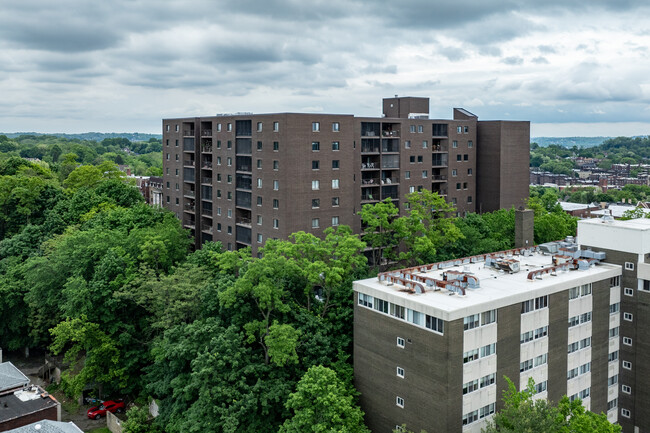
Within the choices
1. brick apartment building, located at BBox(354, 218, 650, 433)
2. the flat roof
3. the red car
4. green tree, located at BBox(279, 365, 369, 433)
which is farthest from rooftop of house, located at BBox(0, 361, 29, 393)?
the flat roof

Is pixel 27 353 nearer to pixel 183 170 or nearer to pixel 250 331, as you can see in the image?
pixel 183 170

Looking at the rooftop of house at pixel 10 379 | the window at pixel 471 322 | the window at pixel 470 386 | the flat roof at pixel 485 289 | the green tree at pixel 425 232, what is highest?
the green tree at pixel 425 232

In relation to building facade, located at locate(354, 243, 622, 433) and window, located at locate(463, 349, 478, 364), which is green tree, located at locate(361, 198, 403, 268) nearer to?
building facade, located at locate(354, 243, 622, 433)

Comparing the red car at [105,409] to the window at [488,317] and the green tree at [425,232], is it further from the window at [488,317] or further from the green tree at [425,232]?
the window at [488,317]

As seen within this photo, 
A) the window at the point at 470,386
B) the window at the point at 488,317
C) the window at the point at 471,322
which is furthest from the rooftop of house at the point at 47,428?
the window at the point at 488,317

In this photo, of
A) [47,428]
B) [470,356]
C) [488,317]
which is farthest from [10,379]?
[488,317]

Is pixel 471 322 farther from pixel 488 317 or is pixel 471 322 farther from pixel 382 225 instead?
pixel 382 225

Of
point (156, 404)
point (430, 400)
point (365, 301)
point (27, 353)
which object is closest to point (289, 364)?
point (365, 301)
